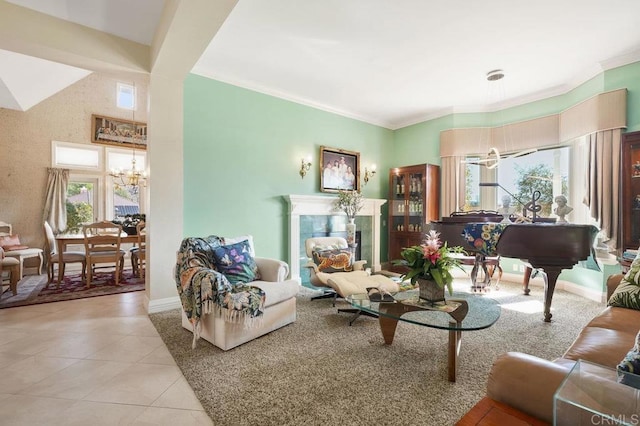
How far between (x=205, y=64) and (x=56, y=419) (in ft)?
12.4

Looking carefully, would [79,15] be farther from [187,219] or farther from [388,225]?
[388,225]

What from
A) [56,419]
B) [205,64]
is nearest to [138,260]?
[205,64]

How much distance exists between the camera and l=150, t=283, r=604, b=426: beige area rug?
1654 mm

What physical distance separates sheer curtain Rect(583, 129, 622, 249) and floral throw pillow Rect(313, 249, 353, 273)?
10.4ft

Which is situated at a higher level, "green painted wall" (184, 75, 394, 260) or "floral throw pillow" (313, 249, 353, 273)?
"green painted wall" (184, 75, 394, 260)

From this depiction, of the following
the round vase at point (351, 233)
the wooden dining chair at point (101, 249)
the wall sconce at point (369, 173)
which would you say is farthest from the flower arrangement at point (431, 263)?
the wooden dining chair at point (101, 249)

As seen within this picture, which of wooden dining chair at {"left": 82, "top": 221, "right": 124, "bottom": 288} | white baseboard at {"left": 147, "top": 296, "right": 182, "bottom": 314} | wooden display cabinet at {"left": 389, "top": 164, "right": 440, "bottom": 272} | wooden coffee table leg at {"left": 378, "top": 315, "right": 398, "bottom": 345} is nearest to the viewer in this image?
wooden coffee table leg at {"left": 378, "top": 315, "right": 398, "bottom": 345}

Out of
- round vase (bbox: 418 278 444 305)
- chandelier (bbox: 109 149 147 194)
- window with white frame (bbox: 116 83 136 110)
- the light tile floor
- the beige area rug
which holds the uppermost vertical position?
window with white frame (bbox: 116 83 136 110)

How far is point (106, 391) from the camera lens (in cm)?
187

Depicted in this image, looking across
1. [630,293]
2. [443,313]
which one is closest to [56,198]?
[443,313]

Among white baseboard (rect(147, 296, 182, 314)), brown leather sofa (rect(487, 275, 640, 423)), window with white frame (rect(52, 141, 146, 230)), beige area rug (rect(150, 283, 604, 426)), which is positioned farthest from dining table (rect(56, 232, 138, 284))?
brown leather sofa (rect(487, 275, 640, 423))

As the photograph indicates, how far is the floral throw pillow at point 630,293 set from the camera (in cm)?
200

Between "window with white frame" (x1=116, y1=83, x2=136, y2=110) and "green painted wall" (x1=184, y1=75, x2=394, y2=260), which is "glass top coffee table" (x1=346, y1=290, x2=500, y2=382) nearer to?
"green painted wall" (x1=184, y1=75, x2=394, y2=260)

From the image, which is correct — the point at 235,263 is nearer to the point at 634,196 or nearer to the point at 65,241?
the point at 65,241
